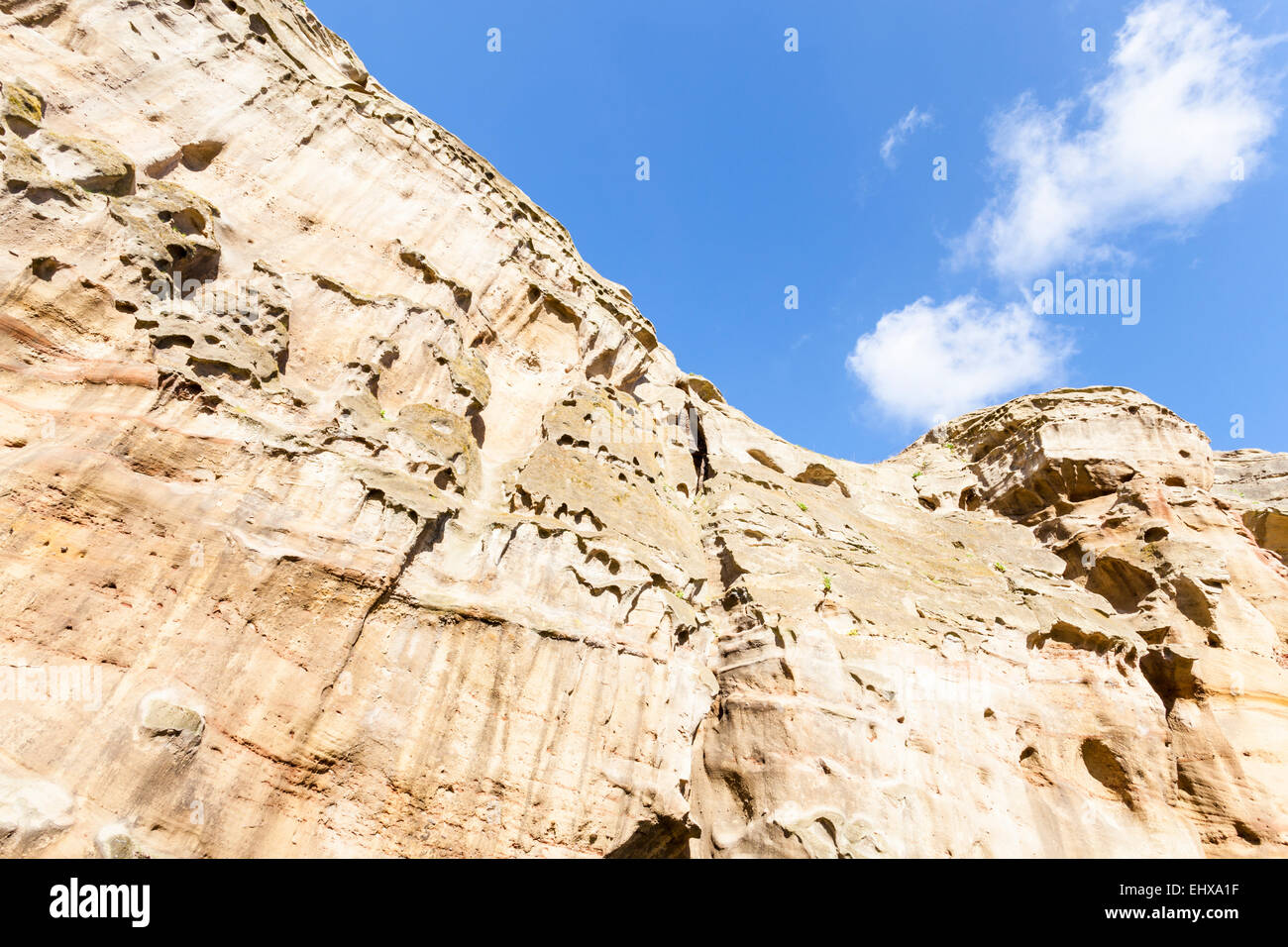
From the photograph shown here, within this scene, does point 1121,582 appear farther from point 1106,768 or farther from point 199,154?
point 199,154

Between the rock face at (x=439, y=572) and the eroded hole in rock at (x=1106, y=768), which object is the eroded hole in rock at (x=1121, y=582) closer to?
the rock face at (x=439, y=572)

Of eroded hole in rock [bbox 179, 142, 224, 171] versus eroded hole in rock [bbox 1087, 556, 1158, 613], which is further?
eroded hole in rock [bbox 1087, 556, 1158, 613]

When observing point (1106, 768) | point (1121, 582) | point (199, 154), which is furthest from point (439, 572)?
point (1121, 582)

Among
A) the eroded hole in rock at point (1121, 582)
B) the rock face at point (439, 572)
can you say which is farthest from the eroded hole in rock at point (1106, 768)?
the eroded hole in rock at point (1121, 582)

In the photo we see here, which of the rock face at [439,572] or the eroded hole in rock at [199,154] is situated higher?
the eroded hole in rock at [199,154]

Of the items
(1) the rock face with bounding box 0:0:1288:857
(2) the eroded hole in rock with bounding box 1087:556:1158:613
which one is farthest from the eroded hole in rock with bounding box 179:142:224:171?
(2) the eroded hole in rock with bounding box 1087:556:1158:613

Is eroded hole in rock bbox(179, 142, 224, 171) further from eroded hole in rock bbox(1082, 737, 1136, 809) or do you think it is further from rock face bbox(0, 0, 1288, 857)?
eroded hole in rock bbox(1082, 737, 1136, 809)

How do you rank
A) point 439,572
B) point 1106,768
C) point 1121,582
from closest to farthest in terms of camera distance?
1. point 439,572
2. point 1106,768
3. point 1121,582

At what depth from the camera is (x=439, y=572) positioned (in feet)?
37.8

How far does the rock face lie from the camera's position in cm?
917

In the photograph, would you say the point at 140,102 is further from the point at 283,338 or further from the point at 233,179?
the point at 283,338

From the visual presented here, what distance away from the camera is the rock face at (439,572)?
917cm
